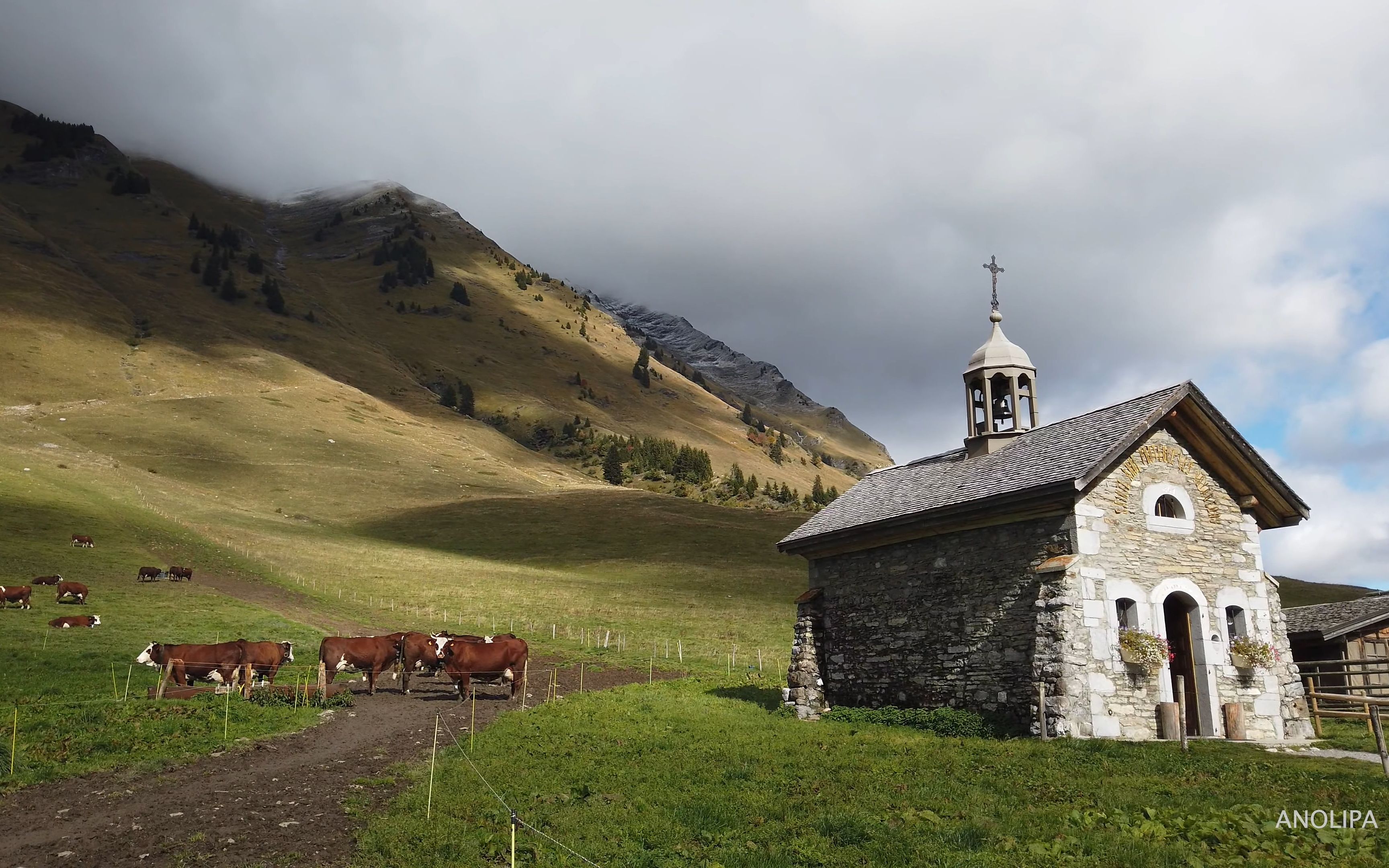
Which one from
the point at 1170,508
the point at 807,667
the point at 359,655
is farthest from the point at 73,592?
the point at 1170,508

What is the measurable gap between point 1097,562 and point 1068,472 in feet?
6.92

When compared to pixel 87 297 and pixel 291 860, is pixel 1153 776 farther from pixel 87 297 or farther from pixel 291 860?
pixel 87 297

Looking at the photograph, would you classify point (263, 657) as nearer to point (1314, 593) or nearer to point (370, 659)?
point (370, 659)

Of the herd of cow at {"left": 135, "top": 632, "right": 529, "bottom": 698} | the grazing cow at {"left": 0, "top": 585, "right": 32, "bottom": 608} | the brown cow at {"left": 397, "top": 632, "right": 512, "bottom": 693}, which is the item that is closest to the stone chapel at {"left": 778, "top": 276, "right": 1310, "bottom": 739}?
the herd of cow at {"left": 135, "top": 632, "right": 529, "bottom": 698}

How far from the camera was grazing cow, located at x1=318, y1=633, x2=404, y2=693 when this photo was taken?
92.9ft

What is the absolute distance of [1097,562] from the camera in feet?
64.1

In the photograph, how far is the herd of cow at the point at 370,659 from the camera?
26.6 meters

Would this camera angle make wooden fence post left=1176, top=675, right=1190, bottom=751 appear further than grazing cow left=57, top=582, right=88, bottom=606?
No

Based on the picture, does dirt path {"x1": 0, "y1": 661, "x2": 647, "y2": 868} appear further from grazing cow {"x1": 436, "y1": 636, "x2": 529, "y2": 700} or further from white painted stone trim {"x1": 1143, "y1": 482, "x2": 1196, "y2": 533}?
white painted stone trim {"x1": 1143, "y1": 482, "x2": 1196, "y2": 533}

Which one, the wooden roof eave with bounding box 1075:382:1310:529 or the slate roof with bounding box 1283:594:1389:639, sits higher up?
the wooden roof eave with bounding box 1075:382:1310:529

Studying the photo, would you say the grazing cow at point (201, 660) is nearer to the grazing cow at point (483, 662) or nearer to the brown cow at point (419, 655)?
the brown cow at point (419, 655)

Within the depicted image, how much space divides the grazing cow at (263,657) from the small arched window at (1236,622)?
26.6 metres

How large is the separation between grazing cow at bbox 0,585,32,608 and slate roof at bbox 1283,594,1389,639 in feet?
155

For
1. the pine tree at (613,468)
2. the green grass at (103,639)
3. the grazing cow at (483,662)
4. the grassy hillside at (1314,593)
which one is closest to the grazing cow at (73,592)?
the green grass at (103,639)
